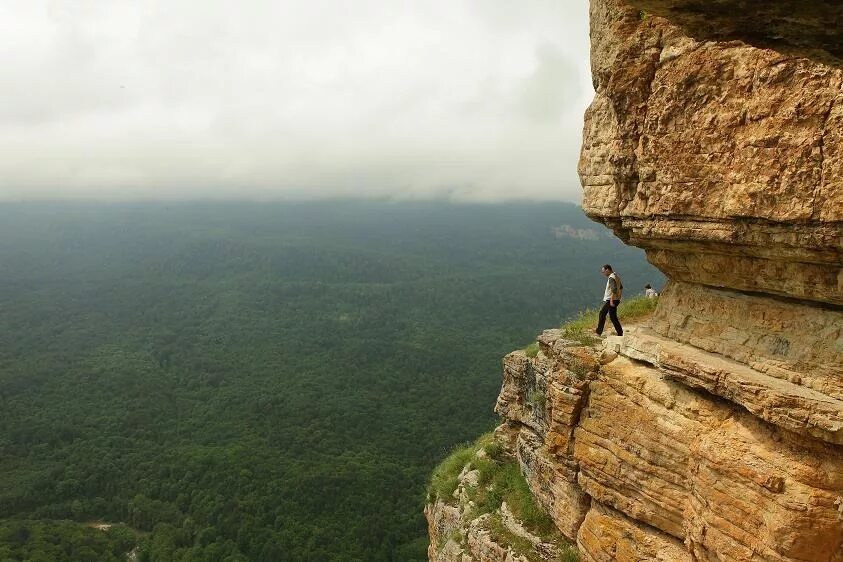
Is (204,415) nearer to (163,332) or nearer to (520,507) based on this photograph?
(163,332)

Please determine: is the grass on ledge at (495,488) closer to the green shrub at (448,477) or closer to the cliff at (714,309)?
the green shrub at (448,477)

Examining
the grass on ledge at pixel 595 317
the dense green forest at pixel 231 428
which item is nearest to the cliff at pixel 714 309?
the grass on ledge at pixel 595 317

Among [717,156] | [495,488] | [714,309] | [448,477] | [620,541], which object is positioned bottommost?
[448,477]

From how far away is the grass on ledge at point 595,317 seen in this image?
15.2m

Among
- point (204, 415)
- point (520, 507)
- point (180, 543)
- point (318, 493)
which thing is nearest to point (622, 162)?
point (520, 507)

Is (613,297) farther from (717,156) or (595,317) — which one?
(717,156)

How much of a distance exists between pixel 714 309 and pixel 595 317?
674cm

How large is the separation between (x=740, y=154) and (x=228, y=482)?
67.6 m

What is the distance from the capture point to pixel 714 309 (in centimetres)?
1046

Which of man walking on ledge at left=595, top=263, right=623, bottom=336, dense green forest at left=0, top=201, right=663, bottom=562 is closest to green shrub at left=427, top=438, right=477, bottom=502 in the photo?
man walking on ledge at left=595, top=263, right=623, bottom=336

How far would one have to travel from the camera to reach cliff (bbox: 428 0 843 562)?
792 cm

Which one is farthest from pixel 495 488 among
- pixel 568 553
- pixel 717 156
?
pixel 717 156

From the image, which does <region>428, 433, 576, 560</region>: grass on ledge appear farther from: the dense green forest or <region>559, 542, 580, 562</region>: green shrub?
the dense green forest

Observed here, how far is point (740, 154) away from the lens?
857 cm
